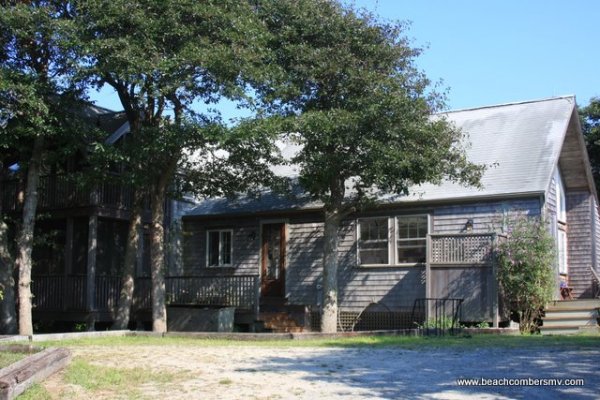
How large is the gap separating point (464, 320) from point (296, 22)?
27.0 feet

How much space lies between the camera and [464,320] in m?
17.0

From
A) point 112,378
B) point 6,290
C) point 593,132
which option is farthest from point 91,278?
point 593,132

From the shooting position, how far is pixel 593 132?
31.8 metres

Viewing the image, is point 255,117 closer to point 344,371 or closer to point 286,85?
point 286,85

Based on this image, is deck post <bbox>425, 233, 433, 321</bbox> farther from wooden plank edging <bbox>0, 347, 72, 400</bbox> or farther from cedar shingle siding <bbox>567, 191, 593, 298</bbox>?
wooden plank edging <bbox>0, 347, 72, 400</bbox>

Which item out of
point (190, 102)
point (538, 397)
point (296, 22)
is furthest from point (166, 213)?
point (538, 397)

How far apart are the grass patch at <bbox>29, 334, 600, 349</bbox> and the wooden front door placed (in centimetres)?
672

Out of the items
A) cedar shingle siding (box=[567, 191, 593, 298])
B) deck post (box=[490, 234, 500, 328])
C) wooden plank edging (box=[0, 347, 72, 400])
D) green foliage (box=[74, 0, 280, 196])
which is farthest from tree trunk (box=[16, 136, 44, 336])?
cedar shingle siding (box=[567, 191, 593, 298])

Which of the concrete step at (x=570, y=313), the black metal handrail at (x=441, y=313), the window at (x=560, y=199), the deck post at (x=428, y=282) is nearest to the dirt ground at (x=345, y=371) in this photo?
the black metal handrail at (x=441, y=313)

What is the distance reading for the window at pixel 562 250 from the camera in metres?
20.6

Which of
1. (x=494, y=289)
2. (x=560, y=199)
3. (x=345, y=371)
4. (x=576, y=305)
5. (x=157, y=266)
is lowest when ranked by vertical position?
(x=345, y=371)

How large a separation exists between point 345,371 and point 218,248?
47.7ft

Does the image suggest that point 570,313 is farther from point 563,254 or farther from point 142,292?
point 142,292

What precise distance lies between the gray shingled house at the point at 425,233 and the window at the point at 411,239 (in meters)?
0.03
